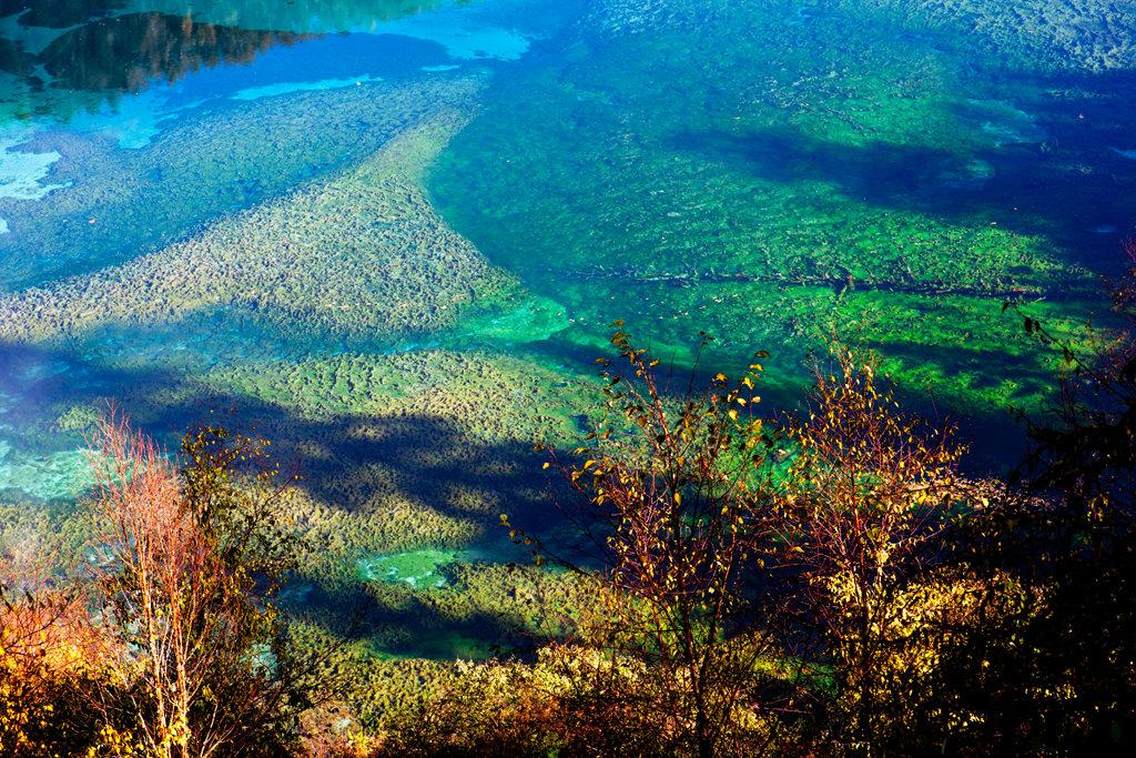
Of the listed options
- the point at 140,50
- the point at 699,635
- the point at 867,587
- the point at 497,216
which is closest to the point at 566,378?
the point at 497,216

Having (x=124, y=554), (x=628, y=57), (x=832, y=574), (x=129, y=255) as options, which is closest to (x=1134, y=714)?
(x=832, y=574)

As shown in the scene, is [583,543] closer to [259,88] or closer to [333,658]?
[333,658]

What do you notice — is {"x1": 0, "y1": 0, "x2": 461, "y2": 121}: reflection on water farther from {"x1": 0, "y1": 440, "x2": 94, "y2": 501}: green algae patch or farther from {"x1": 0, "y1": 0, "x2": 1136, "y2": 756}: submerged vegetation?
{"x1": 0, "y1": 440, "x2": 94, "y2": 501}: green algae patch

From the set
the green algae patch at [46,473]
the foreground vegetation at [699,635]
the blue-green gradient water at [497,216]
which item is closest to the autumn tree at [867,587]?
the foreground vegetation at [699,635]

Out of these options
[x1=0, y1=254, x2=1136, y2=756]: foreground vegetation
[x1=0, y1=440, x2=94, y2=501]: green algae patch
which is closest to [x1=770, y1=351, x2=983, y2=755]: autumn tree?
[x1=0, y1=254, x2=1136, y2=756]: foreground vegetation

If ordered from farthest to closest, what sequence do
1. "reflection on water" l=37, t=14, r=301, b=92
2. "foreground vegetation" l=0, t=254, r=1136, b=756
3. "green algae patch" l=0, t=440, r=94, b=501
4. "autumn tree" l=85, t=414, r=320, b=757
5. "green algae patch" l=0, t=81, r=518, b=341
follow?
1. "reflection on water" l=37, t=14, r=301, b=92
2. "green algae patch" l=0, t=81, r=518, b=341
3. "green algae patch" l=0, t=440, r=94, b=501
4. "autumn tree" l=85, t=414, r=320, b=757
5. "foreground vegetation" l=0, t=254, r=1136, b=756
